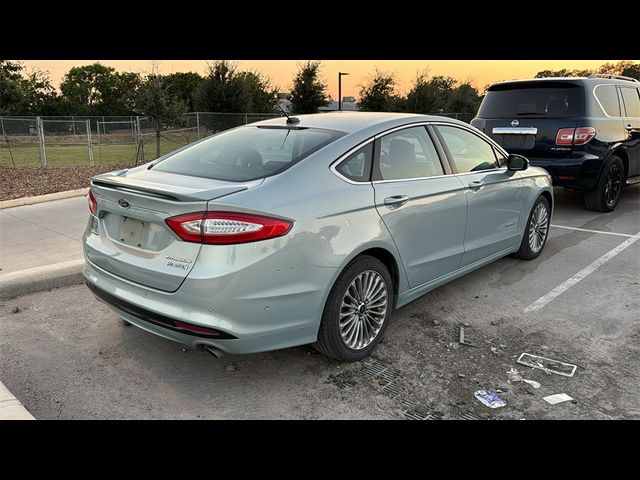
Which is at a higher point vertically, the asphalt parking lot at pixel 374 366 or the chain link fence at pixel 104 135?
the chain link fence at pixel 104 135

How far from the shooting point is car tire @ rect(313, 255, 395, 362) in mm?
3193

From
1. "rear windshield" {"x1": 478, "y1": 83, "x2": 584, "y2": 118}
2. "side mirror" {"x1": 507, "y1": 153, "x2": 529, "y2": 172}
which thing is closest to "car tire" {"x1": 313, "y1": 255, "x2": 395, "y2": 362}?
"side mirror" {"x1": 507, "y1": 153, "x2": 529, "y2": 172}

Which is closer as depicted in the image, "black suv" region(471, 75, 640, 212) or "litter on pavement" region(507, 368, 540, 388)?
"litter on pavement" region(507, 368, 540, 388)

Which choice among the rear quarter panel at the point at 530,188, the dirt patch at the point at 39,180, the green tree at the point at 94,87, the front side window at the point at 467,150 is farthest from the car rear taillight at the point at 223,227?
the green tree at the point at 94,87

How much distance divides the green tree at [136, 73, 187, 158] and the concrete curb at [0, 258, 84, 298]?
37.4ft

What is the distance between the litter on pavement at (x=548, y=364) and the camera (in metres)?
3.39

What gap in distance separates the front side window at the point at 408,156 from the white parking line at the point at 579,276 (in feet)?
4.95

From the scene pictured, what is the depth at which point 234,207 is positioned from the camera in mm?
2732

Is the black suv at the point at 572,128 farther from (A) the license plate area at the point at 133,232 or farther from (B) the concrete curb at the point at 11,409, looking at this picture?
(B) the concrete curb at the point at 11,409

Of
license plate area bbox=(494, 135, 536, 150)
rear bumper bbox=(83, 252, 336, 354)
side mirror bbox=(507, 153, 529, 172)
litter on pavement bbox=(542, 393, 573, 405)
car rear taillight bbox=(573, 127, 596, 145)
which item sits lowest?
litter on pavement bbox=(542, 393, 573, 405)

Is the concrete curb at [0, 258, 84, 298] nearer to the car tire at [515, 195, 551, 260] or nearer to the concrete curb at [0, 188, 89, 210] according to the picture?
the concrete curb at [0, 188, 89, 210]

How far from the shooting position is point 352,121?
12.6 ft

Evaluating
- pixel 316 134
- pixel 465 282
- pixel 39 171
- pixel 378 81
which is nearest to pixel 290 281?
pixel 316 134

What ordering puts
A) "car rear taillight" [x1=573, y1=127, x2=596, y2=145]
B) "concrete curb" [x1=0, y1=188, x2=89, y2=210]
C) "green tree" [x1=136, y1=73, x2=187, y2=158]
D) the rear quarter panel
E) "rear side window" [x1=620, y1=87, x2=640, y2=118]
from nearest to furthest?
the rear quarter panel → "car rear taillight" [x1=573, y1=127, x2=596, y2=145] → "concrete curb" [x1=0, y1=188, x2=89, y2=210] → "rear side window" [x1=620, y1=87, x2=640, y2=118] → "green tree" [x1=136, y1=73, x2=187, y2=158]
